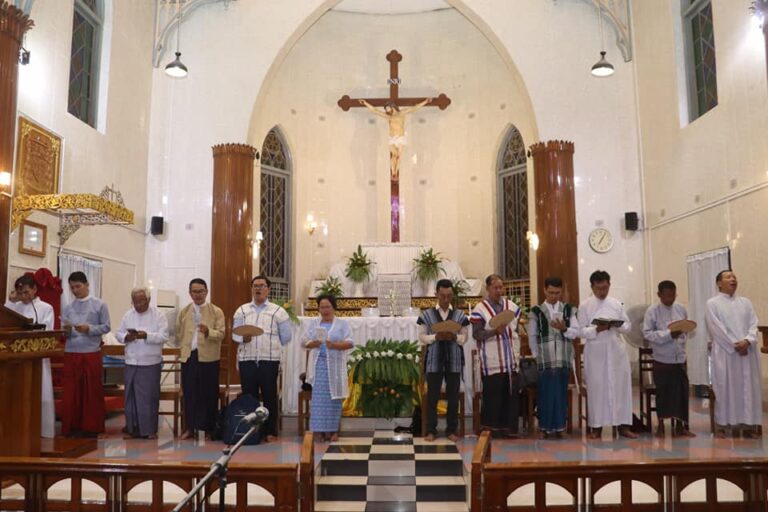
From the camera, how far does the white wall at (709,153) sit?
856 cm

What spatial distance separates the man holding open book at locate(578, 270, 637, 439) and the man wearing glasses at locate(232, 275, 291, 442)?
293cm

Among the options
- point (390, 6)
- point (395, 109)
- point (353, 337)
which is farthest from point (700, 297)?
point (390, 6)

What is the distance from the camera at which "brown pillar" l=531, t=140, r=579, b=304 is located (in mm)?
11180

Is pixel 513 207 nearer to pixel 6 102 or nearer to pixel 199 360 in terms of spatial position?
pixel 199 360

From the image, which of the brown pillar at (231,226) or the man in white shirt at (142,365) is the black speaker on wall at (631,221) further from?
the man in white shirt at (142,365)

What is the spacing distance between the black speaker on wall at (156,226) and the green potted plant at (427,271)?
4.41 meters

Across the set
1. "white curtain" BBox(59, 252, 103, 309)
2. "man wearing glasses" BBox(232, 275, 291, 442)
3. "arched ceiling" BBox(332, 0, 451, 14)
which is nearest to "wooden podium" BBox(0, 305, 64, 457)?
"man wearing glasses" BBox(232, 275, 291, 442)

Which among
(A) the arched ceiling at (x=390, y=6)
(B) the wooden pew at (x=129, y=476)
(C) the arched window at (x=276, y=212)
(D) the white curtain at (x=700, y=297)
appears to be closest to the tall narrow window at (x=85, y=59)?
(C) the arched window at (x=276, y=212)

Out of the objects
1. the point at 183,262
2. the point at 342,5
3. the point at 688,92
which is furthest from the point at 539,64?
the point at 183,262

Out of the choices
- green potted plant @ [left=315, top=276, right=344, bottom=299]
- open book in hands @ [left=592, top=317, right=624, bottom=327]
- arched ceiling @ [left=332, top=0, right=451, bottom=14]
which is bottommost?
open book in hands @ [left=592, top=317, right=624, bottom=327]

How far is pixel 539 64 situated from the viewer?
11969 millimetres

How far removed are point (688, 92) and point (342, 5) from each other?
7.54 meters

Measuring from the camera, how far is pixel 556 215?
11312mm

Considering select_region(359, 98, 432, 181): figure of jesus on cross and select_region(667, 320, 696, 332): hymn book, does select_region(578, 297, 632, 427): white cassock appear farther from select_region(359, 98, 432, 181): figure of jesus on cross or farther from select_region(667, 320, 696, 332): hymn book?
select_region(359, 98, 432, 181): figure of jesus on cross
